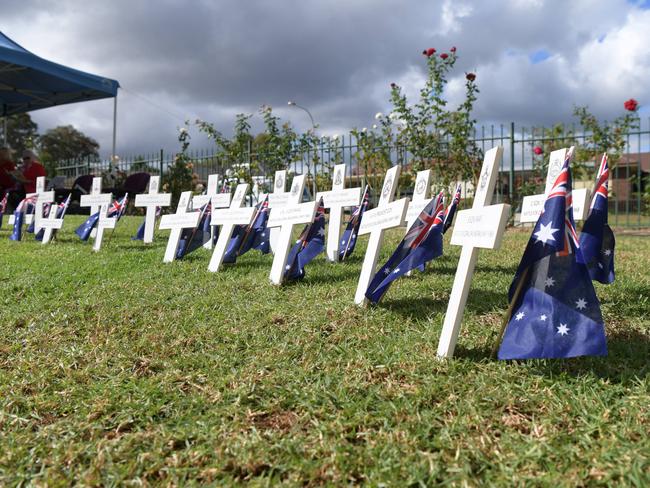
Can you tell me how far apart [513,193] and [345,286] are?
685 centimetres

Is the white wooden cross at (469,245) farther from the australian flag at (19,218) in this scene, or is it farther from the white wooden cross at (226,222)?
the australian flag at (19,218)

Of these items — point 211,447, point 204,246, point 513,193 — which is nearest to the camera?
point 211,447

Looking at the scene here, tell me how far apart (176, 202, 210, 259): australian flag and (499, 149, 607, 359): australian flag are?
400 centimetres

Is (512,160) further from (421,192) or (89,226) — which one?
(89,226)

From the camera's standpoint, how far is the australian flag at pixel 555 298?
2.07 metres

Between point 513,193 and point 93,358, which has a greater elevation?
point 513,193

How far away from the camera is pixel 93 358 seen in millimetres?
2635

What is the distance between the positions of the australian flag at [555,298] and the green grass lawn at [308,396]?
157 mm

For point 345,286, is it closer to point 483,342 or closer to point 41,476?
point 483,342

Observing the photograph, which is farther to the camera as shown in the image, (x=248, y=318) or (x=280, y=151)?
(x=280, y=151)

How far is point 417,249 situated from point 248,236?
2.54 m

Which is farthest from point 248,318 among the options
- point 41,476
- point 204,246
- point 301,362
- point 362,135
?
point 362,135

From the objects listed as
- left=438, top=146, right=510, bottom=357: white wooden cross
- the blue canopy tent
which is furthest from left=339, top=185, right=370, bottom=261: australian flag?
the blue canopy tent

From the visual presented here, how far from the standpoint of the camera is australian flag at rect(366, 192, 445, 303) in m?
2.93
